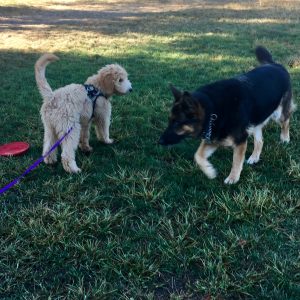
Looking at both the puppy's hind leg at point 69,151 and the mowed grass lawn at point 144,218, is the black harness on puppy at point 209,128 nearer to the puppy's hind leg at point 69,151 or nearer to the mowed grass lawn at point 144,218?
the mowed grass lawn at point 144,218

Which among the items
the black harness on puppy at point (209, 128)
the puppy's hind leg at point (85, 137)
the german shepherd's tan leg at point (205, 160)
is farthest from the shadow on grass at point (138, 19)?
the black harness on puppy at point (209, 128)

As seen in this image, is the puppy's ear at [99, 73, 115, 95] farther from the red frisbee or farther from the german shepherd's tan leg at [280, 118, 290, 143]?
the german shepherd's tan leg at [280, 118, 290, 143]

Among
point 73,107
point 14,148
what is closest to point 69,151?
point 73,107

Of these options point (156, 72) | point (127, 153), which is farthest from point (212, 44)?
point (127, 153)

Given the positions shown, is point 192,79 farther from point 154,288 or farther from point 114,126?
point 154,288

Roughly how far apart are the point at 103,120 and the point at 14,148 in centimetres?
149

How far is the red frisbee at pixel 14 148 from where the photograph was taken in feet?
18.9

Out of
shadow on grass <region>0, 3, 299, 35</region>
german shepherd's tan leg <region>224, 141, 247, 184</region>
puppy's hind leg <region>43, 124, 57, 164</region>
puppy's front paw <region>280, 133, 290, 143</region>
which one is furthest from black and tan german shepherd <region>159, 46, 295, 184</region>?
shadow on grass <region>0, 3, 299, 35</region>

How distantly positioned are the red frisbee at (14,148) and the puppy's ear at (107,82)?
1.57 meters

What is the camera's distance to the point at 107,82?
5.98 meters

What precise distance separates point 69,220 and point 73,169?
50.1 inches

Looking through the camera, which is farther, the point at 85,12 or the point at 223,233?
the point at 85,12

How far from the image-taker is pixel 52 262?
3.70 metres

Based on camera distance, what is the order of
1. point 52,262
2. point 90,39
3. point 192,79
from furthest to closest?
point 90,39 → point 192,79 → point 52,262
